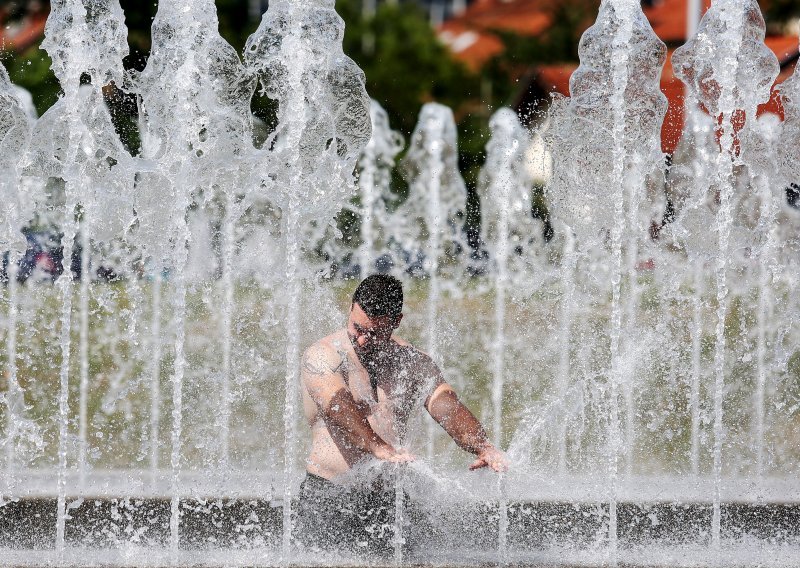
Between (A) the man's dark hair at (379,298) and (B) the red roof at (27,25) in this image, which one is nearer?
(A) the man's dark hair at (379,298)

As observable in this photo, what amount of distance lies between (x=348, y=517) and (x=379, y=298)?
0.81m

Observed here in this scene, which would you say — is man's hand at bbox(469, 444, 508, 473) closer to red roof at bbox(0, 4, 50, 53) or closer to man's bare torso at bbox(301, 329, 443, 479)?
man's bare torso at bbox(301, 329, 443, 479)

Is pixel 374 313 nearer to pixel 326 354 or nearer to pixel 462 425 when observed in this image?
pixel 326 354

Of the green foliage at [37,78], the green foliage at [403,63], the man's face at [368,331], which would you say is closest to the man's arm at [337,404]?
the man's face at [368,331]

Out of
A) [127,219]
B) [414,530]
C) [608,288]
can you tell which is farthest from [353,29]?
[414,530]

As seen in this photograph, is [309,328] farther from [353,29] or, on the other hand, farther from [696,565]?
[353,29]

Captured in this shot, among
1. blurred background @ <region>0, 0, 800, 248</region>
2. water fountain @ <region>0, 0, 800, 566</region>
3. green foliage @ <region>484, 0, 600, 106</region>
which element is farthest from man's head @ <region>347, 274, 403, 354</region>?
green foliage @ <region>484, 0, 600, 106</region>

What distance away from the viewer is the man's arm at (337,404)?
4.59 meters

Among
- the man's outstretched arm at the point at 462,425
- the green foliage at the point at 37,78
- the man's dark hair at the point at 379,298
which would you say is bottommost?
the man's outstretched arm at the point at 462,425

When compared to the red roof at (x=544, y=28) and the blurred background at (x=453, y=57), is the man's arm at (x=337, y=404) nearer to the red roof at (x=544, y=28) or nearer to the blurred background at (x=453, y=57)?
the red roof at (x=544, y=28)

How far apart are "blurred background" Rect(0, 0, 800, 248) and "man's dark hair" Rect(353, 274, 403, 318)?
1168 cm

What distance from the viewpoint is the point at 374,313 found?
4684mm

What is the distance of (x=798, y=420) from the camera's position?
8797 millimetres

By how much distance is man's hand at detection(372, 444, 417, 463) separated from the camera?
4512 millimetres
